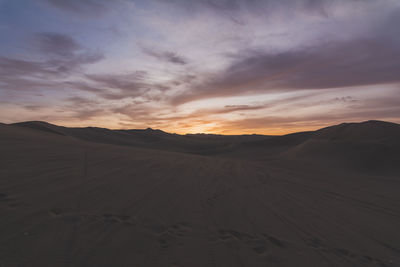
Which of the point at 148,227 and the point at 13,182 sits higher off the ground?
the point at 13,182

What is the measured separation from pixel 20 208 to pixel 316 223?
4.88 meters

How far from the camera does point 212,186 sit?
227 inches

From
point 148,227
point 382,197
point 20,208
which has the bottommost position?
point 382,197

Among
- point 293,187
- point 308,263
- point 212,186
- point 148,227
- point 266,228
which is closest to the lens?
point 308,263

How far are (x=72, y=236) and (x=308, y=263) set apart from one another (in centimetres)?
295

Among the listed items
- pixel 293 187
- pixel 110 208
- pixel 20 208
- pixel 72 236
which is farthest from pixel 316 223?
pixel 20 208

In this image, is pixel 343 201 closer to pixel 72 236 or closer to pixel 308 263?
pixel 308 263

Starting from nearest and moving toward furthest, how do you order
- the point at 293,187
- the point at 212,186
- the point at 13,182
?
the point at 13,182, the point at 212,186, the point at 293,187

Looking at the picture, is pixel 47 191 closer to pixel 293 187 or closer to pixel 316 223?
pixel 316 223

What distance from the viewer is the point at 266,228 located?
3564mm

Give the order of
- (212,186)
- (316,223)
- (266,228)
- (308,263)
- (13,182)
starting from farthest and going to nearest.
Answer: (212,186) → (13,182) → (316,223) → (266,228) → (308,263)

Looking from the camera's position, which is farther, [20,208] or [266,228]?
[266,228]

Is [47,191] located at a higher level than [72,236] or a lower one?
higher

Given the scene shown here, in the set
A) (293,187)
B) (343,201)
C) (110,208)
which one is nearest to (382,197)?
(343,201)
